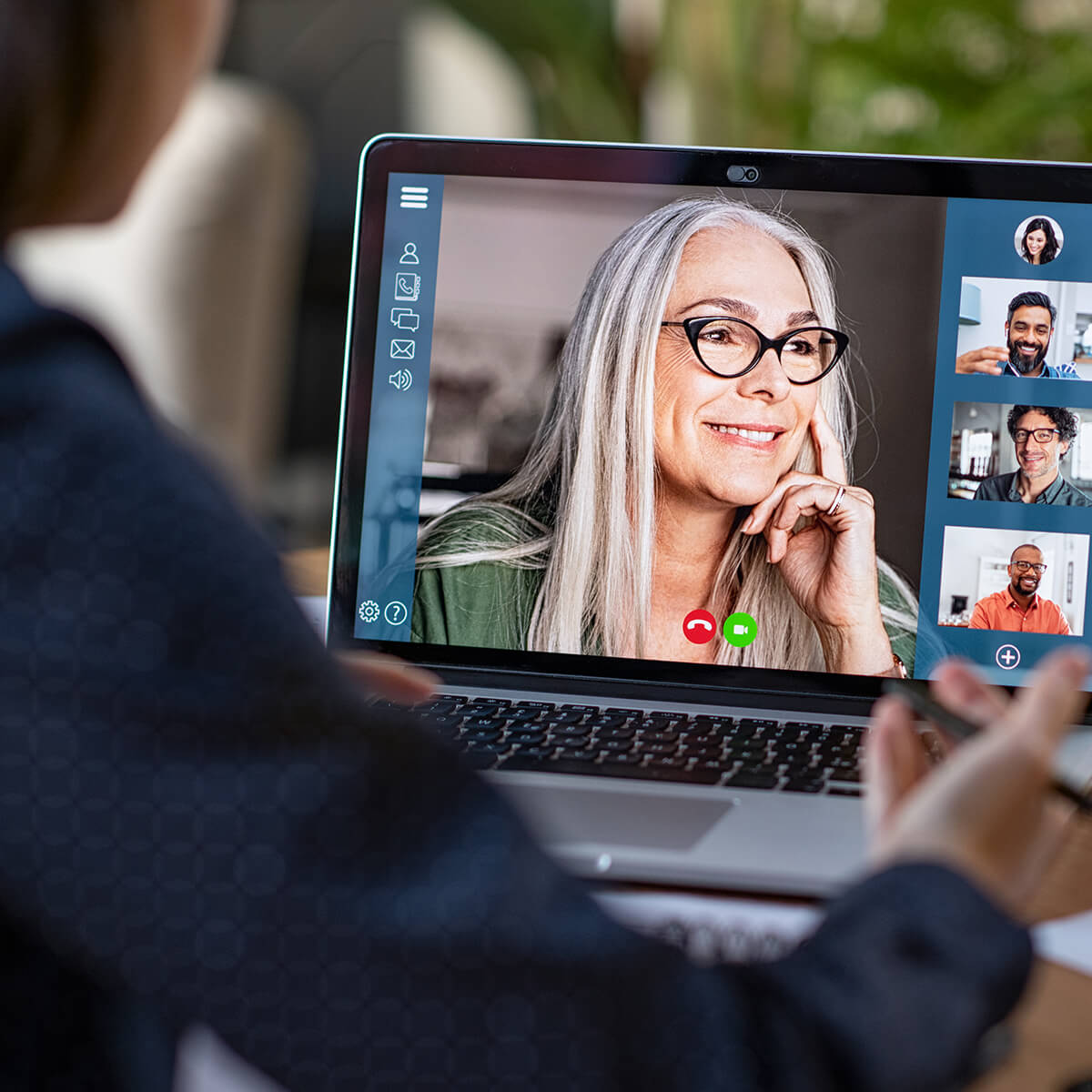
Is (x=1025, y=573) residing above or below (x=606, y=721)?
above

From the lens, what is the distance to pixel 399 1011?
0.28 metres

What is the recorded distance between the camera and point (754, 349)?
30.3 inches

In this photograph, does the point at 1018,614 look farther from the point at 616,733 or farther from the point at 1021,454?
the point at 616,733

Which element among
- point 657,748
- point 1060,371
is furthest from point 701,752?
point 1060,371

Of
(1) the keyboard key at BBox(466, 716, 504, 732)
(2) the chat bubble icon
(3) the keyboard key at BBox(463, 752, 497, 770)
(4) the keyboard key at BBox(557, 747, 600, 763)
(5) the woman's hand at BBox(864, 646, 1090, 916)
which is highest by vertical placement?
(2) the chat bubble icon

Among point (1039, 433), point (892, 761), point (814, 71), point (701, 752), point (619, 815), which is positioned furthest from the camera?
point (814, 71)

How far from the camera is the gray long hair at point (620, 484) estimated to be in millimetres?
770

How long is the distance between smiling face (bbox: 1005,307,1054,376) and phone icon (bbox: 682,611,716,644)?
10.2 inches

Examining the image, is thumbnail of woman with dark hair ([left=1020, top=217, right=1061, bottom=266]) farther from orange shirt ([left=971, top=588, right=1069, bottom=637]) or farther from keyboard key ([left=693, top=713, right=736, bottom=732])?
keyboard key ([left=693, top=713, right=736, bottom=732])

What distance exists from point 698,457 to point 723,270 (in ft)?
0.41

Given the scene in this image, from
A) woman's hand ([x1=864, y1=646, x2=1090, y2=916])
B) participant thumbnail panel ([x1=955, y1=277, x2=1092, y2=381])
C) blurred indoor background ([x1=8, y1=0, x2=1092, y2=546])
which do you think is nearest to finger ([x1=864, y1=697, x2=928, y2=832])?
woman's hand ([x1=864, y1=646, x2=1090, y2=916])

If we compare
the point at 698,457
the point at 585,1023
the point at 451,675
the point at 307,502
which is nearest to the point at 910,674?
the point at 698,457

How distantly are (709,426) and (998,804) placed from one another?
1.57 feet

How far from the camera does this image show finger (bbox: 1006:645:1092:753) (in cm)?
34
